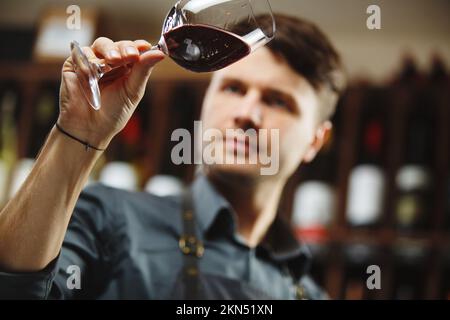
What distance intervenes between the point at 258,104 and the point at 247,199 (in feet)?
0.57

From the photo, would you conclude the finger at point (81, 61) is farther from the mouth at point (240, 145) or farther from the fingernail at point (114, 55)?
the mouth at point (240, 145)

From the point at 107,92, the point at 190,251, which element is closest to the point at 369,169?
the point at 190,251

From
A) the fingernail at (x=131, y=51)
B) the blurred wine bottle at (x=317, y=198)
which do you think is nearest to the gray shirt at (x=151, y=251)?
the fingernail at (x=131, y=51)

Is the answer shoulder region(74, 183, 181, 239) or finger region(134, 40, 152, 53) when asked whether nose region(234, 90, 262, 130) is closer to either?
shoulder region(74, 183, 181, 239)

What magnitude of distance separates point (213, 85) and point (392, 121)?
3.18 feet

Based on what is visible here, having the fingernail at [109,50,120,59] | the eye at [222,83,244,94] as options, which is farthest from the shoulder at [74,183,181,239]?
the fingernail at [109,50,120,59]

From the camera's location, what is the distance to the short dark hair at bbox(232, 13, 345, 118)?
0.98 metres

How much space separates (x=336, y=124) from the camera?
6.17 ft

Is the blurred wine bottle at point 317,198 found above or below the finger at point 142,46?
below

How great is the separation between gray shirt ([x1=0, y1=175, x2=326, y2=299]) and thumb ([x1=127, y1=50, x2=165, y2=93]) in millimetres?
270

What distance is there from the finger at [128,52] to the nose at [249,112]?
33cm

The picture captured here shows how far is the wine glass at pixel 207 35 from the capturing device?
69 centimetres
